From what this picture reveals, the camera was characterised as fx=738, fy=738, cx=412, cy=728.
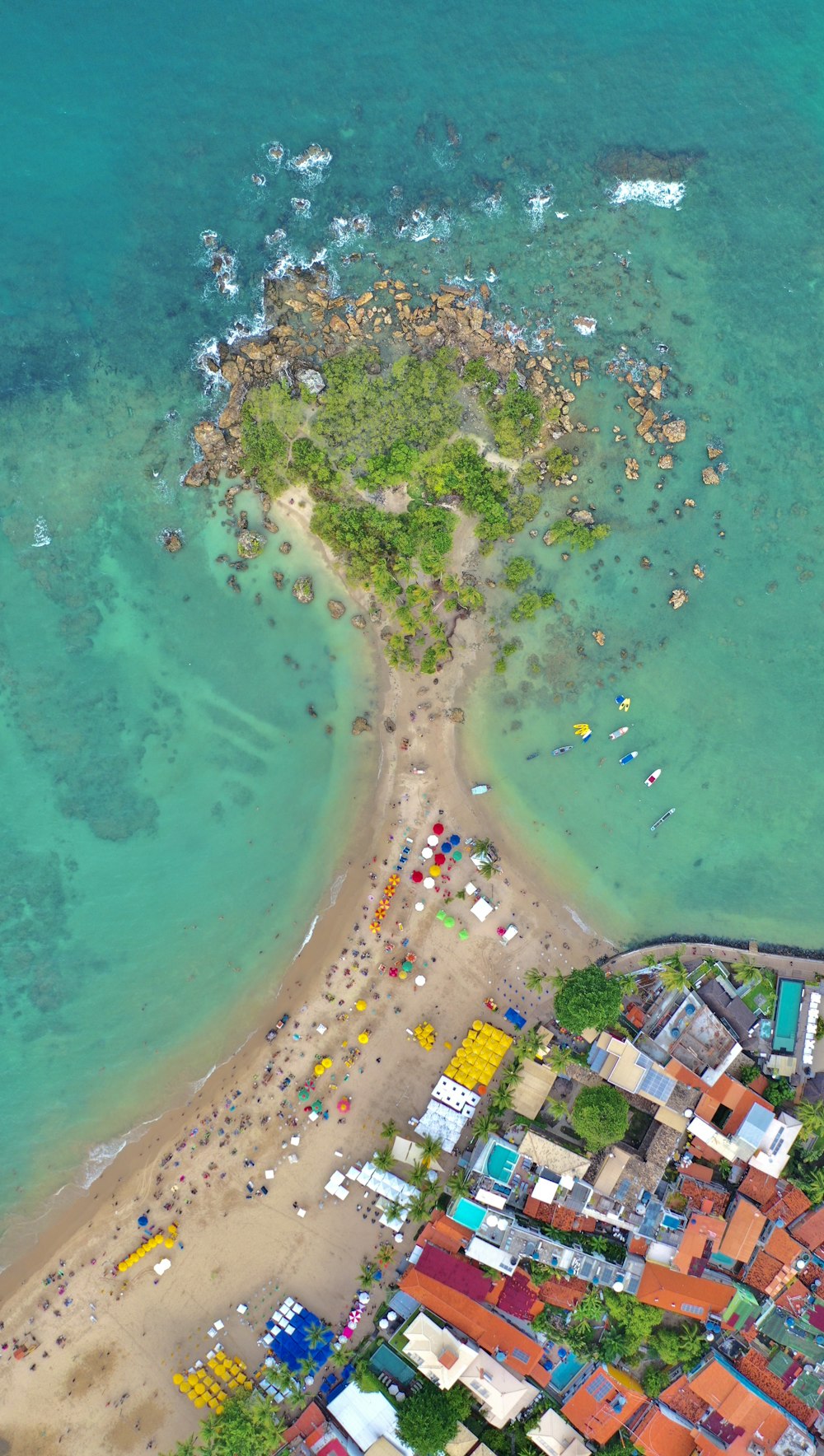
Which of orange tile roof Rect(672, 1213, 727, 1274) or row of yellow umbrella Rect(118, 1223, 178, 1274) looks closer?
orange tile roof Rect(672, 1213, 727, 1274)

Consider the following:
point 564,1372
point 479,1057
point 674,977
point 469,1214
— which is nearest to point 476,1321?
point 469,1214

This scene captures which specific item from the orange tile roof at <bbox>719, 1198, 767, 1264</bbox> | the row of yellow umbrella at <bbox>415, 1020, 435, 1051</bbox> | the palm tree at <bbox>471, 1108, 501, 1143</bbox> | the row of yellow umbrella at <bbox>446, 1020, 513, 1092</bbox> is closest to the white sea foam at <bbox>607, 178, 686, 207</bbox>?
the row of yellow umbrella at <bbox>446, 1020, 513, 1092</bbox>

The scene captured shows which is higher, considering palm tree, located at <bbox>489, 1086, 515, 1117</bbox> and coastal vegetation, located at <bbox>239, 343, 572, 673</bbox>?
coastal vegetation, located at <bbox>239, 343, 572, 673</bbox>

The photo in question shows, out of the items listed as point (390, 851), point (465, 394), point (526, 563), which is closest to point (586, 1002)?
point (390, 851)

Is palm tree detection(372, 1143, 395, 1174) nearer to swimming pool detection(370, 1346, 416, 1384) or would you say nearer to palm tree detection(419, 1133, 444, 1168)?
palm tree detection(419, 1133, 444, 1168)

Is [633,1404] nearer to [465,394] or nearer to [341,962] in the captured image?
[341,962]

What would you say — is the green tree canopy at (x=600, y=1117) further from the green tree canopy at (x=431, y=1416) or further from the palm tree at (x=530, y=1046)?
the green tree canopy at (x=431, y=1416)

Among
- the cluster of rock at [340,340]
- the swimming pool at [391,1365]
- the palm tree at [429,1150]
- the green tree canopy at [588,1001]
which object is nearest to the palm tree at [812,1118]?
the green tree canopy at [588,1001]

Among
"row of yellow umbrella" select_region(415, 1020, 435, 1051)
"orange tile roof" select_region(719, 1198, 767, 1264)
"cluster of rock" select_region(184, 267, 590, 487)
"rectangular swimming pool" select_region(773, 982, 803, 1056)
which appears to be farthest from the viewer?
"cluster of rock" select_region(184, 267, 590, 487)
